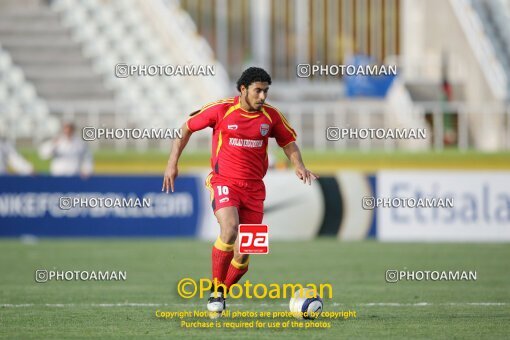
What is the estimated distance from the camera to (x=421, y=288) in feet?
49.8

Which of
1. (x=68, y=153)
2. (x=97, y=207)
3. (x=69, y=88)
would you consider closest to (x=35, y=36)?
(x=69, y=88)

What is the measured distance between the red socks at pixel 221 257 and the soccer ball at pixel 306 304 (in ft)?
2.37

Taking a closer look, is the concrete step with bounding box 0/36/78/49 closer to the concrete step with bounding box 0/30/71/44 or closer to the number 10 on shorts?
the concrete step with bounding box 0/30/71/44

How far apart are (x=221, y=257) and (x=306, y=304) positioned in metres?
0.92

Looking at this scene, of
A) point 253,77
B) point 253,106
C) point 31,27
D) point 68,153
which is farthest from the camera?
point 31,27

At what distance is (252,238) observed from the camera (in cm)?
1189

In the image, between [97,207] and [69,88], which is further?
[69,88]

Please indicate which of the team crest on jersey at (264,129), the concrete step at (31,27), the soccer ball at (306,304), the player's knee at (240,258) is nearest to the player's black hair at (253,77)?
the team crest on jersey at (264,129)

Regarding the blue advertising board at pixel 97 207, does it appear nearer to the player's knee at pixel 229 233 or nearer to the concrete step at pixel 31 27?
the concrete step at pixel 31 27

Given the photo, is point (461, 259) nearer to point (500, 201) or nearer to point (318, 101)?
point (500, 201)

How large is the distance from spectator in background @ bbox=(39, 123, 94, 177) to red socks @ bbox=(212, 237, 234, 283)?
12682 millimetres

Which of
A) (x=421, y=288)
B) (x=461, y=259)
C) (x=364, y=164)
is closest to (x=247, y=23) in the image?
(x=364, y=164)

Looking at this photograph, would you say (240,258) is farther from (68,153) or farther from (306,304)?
(68,153)

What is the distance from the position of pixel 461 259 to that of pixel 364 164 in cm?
847
